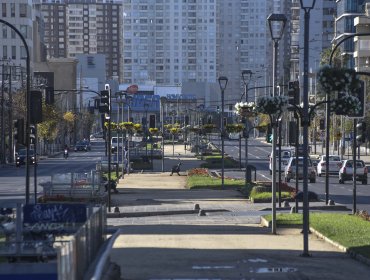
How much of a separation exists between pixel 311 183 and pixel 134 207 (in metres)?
21.0

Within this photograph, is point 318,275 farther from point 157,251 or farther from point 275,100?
point 275,100

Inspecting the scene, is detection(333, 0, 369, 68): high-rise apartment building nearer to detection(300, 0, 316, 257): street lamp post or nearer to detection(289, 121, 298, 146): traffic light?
detection(289, 121, 298, 146): traffic light

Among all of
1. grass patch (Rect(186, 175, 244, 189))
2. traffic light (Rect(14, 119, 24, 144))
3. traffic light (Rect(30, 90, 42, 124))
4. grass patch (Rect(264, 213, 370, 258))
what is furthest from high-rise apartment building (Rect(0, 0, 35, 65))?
grass patch (Rect(264, 213, 370, 258))

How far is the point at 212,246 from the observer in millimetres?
27953

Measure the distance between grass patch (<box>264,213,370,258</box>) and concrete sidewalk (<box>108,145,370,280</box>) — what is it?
0.42 meters

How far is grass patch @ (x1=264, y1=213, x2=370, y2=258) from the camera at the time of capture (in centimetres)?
2639

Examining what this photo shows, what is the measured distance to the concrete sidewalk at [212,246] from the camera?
72.5 feet

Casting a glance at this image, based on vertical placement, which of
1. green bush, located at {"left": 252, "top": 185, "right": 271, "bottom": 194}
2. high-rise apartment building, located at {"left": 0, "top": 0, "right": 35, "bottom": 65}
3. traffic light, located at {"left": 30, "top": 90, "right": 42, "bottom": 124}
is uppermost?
high-rise apartment building, located at {"left": 0, "top": 0, "right": 35, "bottom": 65}

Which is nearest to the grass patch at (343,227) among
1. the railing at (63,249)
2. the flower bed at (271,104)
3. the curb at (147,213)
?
the flower bed at (271,104)

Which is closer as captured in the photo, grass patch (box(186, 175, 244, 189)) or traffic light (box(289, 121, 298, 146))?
traffic light (box(289, 121, 298, 146))

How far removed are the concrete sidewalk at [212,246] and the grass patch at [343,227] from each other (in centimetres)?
42

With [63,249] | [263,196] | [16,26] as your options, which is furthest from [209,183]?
[16,26]

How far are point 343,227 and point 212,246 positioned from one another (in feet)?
15.6

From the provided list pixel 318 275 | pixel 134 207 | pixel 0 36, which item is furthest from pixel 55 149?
pixel 318 275
